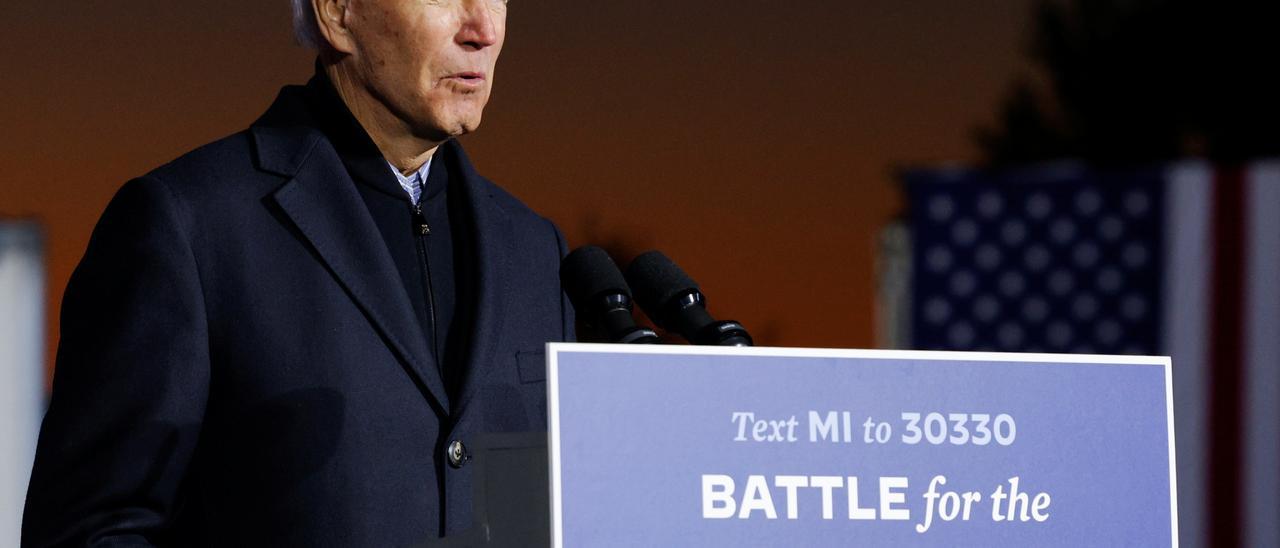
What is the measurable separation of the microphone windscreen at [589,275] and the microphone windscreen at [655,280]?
0.03 metres

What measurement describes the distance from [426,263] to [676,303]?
456 mm

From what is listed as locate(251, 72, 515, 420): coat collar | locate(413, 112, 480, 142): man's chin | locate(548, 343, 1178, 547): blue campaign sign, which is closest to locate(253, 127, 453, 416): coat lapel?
locate(251, 72, 515, 420): coat collar

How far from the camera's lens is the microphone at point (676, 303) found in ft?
4.84

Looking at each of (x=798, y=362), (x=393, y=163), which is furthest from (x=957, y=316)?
(x=798, y=362)

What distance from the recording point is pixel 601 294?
153 centimetres

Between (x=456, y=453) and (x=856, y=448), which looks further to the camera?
(x=456, y=453)

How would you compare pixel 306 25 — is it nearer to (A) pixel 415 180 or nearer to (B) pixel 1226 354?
(A) pixel 415 180

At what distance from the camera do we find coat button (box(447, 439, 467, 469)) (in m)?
1.76

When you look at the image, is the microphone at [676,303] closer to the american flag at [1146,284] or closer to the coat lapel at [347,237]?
the coat lapel at [347,237]

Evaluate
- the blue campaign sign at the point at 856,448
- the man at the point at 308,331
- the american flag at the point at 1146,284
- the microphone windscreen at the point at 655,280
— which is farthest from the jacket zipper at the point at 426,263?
the american flag at the point at 1146,284

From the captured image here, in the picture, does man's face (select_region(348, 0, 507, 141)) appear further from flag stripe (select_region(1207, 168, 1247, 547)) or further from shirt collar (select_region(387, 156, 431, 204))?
flag stripe (select_region(1207, 168, 1247, 547))

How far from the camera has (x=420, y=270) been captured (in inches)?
74.2

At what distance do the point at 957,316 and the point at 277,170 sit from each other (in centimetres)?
643

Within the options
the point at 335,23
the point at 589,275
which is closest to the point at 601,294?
the point at 589,275
